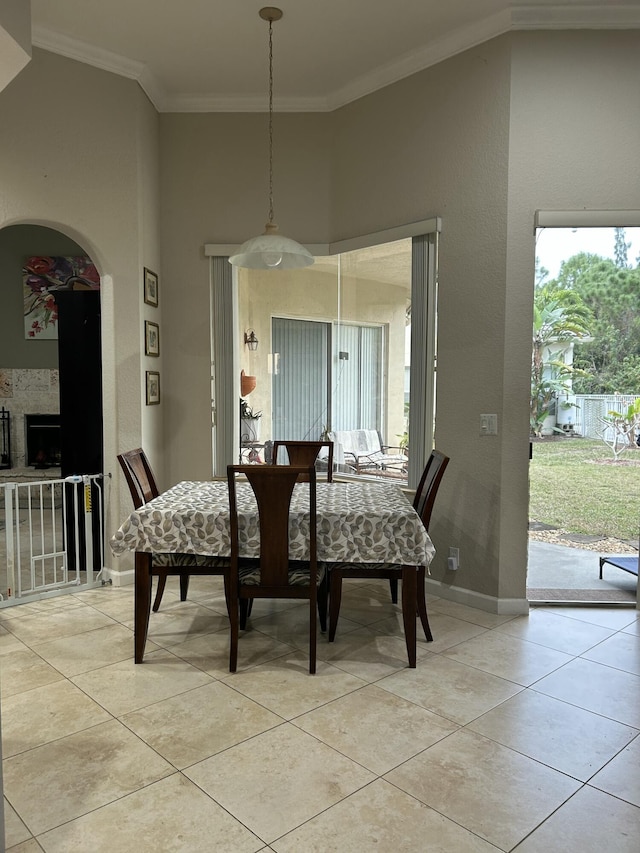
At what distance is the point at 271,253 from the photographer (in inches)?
129

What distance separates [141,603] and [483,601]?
204 centimetres

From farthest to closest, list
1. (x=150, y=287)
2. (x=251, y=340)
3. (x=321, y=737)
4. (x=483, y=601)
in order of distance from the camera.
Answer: (x=251, y=340), (x=150, y=287), (x=483, y=601), (x=321, y=737)

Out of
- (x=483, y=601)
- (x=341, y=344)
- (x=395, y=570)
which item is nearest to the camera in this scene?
(x=395, y=570)

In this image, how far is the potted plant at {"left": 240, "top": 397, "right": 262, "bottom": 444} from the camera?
4926mm

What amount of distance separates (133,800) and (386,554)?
144 cm

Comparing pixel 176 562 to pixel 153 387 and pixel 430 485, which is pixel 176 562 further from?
pixel 153 387

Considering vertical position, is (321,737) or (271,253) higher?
(271,253)

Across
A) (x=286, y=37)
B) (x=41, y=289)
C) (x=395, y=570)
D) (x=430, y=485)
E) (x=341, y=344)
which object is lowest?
(x=395, y=570)

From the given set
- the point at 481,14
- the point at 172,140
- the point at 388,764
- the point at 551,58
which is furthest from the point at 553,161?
the point at 388,764

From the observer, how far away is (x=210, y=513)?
2.95 meters

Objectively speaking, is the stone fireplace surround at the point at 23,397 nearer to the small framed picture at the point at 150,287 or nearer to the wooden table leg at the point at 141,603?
→ the small framed picture at the point at 150,287

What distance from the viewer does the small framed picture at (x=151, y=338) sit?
4336 millimetres

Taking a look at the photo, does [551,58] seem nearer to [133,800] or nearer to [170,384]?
[170,384]

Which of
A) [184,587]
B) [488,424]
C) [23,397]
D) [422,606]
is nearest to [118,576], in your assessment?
[184,587]
